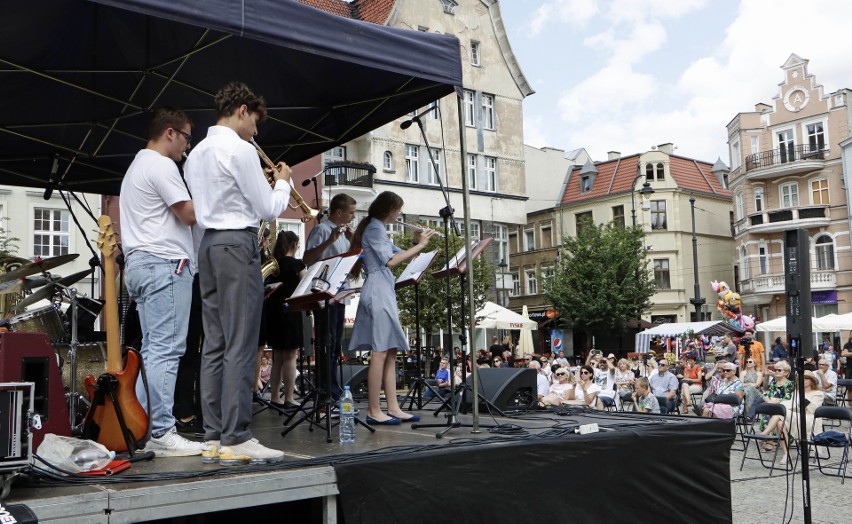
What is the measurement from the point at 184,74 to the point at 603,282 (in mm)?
37173

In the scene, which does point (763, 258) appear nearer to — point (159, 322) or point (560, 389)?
point (560, 389)

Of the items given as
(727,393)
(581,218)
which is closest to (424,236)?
(727,393)

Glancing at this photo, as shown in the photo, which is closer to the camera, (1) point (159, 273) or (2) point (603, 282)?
(1) point (159, 273)

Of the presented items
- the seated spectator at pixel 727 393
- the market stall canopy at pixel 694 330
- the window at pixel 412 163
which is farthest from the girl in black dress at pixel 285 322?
the window at pixel 412 163

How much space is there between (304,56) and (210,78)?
0.97m

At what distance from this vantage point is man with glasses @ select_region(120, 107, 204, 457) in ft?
14.7

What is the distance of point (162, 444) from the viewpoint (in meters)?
4.53

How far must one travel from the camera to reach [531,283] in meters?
52.7

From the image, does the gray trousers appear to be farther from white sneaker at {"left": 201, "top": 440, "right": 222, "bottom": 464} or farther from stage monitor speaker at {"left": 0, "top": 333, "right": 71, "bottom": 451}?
stage monitor speaker at {"left": 0, "top": 333, "right": 71, "bottom": 451}

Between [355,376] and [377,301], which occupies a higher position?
[377,301]

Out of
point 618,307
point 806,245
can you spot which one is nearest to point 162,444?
point 806,245

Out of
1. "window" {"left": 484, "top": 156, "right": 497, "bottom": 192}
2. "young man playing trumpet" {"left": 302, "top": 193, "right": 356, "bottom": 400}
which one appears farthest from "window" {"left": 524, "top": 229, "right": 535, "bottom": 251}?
"young man playing trumpet" {"left": 302, "top": 193, "right": 356, "bottom": 400}

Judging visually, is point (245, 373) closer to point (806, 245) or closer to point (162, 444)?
point (162, 444)

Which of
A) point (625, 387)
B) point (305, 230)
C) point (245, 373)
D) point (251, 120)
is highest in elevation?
point (305, 230)
